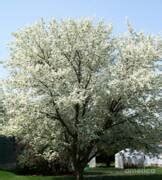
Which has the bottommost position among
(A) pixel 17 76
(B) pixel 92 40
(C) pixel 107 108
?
(C) pixel 107 108

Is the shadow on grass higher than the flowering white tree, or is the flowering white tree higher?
the flowering white tree

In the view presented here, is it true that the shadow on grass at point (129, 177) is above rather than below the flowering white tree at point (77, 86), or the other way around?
below

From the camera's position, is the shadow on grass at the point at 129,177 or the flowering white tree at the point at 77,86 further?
the shadow on grass at the point at 129,177

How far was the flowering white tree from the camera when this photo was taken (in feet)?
78.4

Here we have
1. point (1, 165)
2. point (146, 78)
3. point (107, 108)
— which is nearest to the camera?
point (146, 78)

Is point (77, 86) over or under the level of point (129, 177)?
over

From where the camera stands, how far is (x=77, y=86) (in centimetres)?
2434

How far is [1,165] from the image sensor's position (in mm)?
37844

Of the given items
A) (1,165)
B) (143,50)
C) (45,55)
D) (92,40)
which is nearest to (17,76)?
(45,55)

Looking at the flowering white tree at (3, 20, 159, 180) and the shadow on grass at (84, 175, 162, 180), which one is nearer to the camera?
the flowering white tree at (3, 20, 159, 180)

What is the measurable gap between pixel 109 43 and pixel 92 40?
1142 millimetres

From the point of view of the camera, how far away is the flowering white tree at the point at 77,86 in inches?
941

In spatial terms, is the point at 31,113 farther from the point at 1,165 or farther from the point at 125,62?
the point at 1,165

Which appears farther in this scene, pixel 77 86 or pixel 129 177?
pixel 129 177
